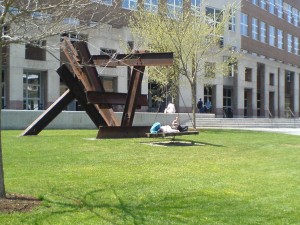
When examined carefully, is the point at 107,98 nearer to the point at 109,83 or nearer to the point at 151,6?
the point at 151,6

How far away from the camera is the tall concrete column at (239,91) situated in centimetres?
4951

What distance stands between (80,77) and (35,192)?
10.7 m

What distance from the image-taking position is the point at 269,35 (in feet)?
187

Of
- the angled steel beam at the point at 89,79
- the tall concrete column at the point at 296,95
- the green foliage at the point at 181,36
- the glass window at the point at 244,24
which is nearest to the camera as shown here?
the angled steel beam at the point at 89,79

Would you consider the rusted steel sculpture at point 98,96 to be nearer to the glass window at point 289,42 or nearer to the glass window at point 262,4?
the glass window at point 262,4

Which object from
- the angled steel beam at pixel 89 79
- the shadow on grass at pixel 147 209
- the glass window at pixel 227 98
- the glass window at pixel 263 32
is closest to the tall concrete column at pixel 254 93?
the glass window at pixel 227 98

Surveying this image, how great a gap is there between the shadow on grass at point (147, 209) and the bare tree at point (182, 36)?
16791 millimetres

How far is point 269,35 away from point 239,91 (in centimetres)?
1139

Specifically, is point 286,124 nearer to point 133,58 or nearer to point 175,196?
point 133,58

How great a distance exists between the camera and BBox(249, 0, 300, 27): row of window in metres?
55.8

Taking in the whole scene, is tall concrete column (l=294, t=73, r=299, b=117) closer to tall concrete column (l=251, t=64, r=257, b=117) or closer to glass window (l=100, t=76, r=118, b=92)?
tall concrete column (l=251, t=64, r=257, b=117)

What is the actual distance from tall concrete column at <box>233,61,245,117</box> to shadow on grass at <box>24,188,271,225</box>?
1691 inches

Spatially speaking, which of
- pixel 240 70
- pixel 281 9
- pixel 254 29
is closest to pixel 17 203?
pixel 240 70

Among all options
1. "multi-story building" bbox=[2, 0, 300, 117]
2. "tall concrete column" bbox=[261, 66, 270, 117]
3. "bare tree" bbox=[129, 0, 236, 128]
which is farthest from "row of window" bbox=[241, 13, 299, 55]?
"bare tree" bbox=[129, 0, 236, 128]
